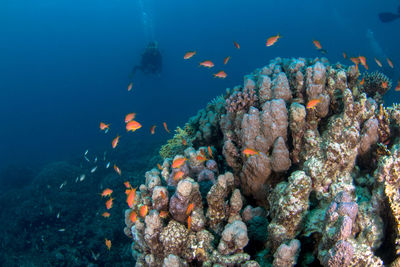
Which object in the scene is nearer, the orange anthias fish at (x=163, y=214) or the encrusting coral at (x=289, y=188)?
the encrusting coral at (x=289, y=188)

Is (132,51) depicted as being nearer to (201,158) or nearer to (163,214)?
(201,158)

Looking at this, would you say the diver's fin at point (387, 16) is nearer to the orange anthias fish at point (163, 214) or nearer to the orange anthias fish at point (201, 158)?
the orange anthias fish at point (201, 158)

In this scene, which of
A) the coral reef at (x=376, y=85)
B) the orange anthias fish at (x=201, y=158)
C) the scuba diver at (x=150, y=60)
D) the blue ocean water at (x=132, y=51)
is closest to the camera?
the orange anthias fish at (x=201, y=158)

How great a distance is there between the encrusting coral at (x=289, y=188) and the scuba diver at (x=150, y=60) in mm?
26751

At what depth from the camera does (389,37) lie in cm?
8575

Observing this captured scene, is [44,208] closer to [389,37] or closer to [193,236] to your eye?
[193,236]

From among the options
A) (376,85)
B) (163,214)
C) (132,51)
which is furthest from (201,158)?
(132,51)

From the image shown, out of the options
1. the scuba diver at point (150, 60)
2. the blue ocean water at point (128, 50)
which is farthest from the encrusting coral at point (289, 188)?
the blue ocean water at point (128, 50)

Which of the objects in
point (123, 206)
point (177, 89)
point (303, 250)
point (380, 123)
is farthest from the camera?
point (177, 89)

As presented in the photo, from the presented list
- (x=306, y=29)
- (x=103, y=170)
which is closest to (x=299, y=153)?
(x=103, y=170)

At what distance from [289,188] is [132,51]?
121m

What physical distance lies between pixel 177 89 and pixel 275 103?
241ft

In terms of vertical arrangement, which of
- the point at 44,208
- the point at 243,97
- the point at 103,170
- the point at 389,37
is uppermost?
the point at 243,97

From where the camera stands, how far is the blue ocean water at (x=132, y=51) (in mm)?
61850
